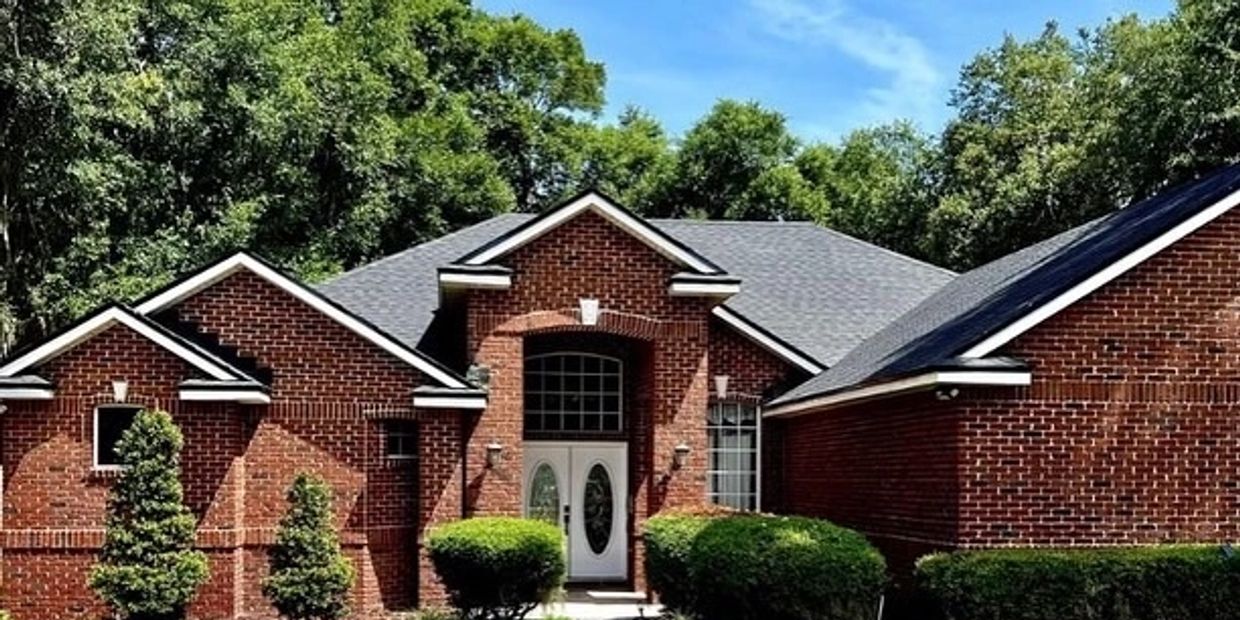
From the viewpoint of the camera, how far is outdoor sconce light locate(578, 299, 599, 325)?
19.8 meters

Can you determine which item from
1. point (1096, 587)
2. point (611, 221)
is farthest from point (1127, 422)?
point (611, 221)

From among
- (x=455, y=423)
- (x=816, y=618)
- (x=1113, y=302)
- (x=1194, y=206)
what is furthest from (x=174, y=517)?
(x=1194, y=206)

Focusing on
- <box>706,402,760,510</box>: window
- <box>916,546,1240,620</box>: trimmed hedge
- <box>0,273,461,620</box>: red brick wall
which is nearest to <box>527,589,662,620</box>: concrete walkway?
<box>0,273,461,620</box>: red brick wall

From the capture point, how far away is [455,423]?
19297 mm

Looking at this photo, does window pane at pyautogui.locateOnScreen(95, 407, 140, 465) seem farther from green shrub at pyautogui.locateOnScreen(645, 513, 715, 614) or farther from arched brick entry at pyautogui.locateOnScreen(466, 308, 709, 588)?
green shrub at pyautogui.locateOnScreen(645, 513, 715, 614)

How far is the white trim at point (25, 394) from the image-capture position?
1719cm

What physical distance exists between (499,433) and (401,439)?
1.35m

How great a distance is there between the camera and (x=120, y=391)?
57.9 ft

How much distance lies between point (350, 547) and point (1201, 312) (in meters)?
11.0

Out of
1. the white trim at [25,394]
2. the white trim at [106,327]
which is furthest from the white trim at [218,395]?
the white trim at [25,394]

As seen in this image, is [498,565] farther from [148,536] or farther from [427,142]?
[427,142]

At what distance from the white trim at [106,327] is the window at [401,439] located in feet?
8.01

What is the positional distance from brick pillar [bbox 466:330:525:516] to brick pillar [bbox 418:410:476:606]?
0.69ft

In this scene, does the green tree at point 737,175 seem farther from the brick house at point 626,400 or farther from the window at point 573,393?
the window at point 573,393
